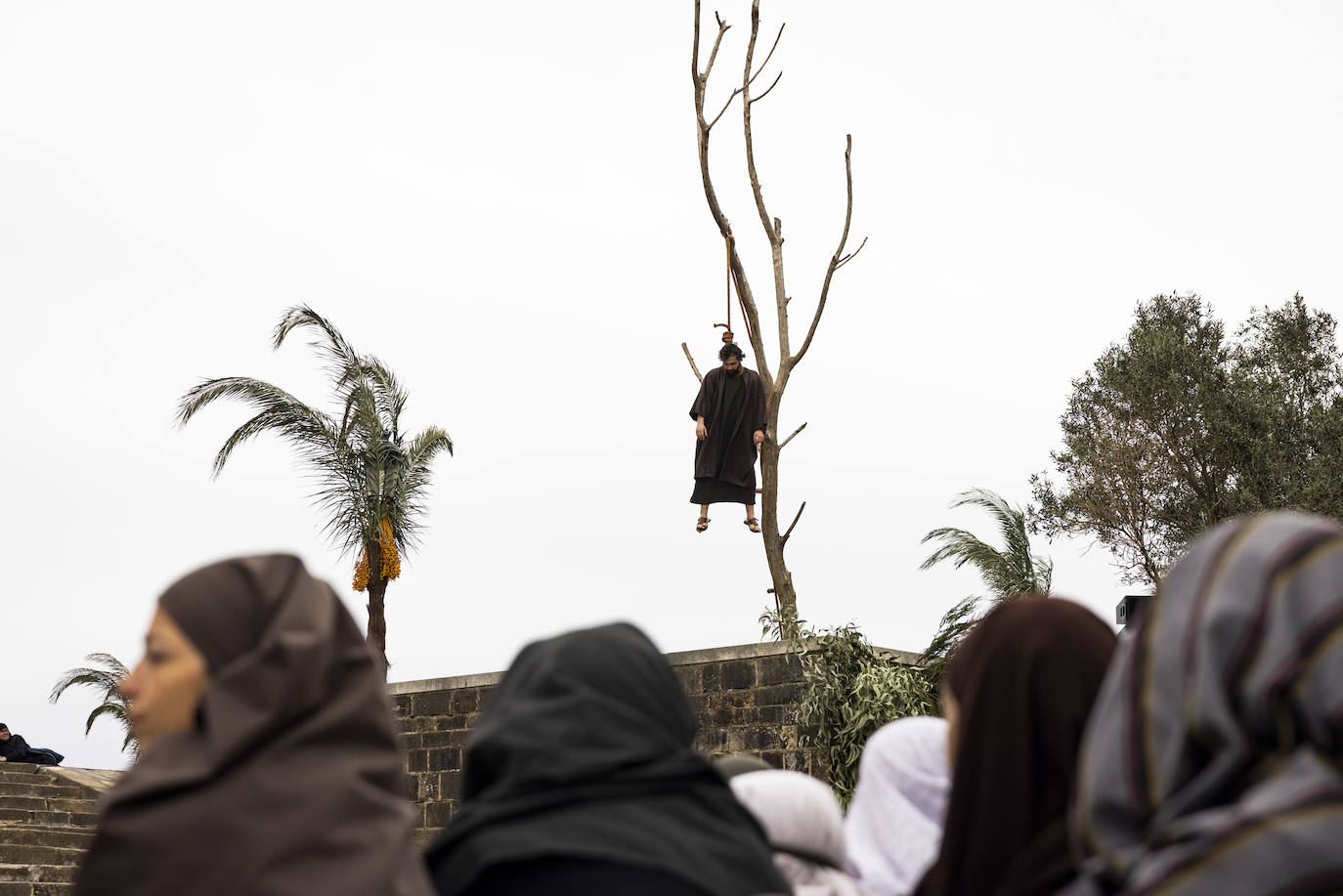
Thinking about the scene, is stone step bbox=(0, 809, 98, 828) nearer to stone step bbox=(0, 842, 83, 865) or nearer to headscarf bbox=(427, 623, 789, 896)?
stone step bbox=(0, 842, 83, 865)

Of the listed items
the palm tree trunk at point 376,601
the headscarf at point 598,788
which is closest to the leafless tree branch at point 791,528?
the palm tree trunk at point 376,601

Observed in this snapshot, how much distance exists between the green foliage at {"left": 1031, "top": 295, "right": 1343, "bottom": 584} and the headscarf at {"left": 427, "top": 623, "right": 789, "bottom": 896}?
21.3 metres

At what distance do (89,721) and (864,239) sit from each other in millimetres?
20215

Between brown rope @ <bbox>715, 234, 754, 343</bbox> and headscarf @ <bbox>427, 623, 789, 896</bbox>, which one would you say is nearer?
headscarf @ <bbox>427, 623, 789, 896</bbox>

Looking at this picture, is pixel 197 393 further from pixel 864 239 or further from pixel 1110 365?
pixel 1110 365

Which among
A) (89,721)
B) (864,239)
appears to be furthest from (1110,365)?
(89,721)

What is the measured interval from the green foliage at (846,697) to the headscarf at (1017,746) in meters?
8.07

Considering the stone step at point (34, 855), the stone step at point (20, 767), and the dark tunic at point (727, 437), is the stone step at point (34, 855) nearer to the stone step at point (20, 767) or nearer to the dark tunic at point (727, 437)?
the stone step at point (20, 767)

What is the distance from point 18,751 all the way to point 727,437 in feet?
37.3

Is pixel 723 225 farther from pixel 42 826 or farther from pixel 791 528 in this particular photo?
pixel 42 826

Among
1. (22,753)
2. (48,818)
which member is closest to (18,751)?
(22,753)

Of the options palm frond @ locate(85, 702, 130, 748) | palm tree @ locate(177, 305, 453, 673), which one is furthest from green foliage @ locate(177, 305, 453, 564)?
palm frond @ locate(85, 702, 130, 748)

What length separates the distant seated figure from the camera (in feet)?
57.2

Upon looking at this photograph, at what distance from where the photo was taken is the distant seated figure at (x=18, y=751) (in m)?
17.4
